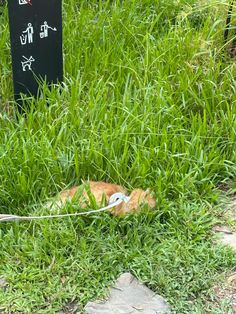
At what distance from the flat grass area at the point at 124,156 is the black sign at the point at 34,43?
10 cm

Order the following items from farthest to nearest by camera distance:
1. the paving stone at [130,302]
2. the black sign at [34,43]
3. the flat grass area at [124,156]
→ the black sign at [34,43] < the flat grass area at [124,156] < the paving stone at [130,302]

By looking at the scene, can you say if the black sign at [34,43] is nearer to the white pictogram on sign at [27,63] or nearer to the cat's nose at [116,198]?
the white pictogram on sign at [27,63]

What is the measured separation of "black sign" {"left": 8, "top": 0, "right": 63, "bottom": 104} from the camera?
3.27 m

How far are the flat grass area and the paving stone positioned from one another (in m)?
0.04

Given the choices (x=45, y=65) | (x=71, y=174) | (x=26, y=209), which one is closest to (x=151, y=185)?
(x=71, y=174)

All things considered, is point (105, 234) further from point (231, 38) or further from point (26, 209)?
point (231, 38)

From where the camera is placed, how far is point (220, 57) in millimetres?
3893

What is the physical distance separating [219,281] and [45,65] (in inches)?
63.6

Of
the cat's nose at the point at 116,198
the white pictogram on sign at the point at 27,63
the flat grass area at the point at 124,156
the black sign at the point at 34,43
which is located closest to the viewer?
the flat grass area at the point at 124,156

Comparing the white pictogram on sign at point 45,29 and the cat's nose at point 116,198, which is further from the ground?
the white pictogram on sign at point 45,29

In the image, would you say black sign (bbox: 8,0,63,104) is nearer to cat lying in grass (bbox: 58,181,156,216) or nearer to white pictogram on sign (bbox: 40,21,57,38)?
white pictogram on sign (bbox: 40,21,57,38)

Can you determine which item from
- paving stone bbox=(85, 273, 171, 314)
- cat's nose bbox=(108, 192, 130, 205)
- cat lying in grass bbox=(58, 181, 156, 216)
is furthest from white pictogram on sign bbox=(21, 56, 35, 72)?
paving stone bbox=(85, 273, 171, 314)

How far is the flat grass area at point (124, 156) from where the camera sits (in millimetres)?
2637

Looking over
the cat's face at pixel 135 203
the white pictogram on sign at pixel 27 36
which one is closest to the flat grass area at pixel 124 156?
the cat's face at pixel 135 203
